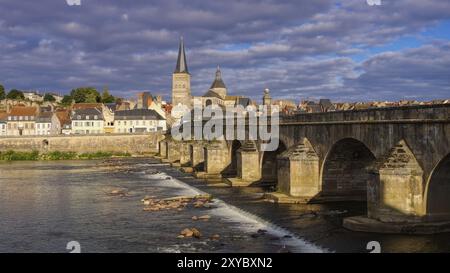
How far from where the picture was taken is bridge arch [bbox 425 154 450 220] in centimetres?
2273

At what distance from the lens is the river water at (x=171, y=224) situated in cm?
2308

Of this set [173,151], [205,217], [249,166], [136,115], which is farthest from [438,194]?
[136,115]

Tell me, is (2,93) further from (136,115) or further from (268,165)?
(268,165)

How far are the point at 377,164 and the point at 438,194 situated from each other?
2813 millimetres

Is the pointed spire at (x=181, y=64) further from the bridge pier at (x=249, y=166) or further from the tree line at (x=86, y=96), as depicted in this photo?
the bridge pier at (x=249, y=166)

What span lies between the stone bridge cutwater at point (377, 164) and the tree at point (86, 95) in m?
116

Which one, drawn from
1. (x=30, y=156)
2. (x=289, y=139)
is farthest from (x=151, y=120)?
(x=289, y=139)

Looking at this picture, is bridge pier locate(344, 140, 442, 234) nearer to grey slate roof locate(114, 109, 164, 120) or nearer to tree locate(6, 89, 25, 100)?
grey slate roof locate(114, 109, 164, 120)

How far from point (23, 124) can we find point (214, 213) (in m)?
94.7

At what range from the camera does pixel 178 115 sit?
146 m

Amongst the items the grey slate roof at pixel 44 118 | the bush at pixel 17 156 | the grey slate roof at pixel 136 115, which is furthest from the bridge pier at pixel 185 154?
the grey slate roof at pixel 44 118

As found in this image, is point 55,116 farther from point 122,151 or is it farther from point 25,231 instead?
point 25,231
